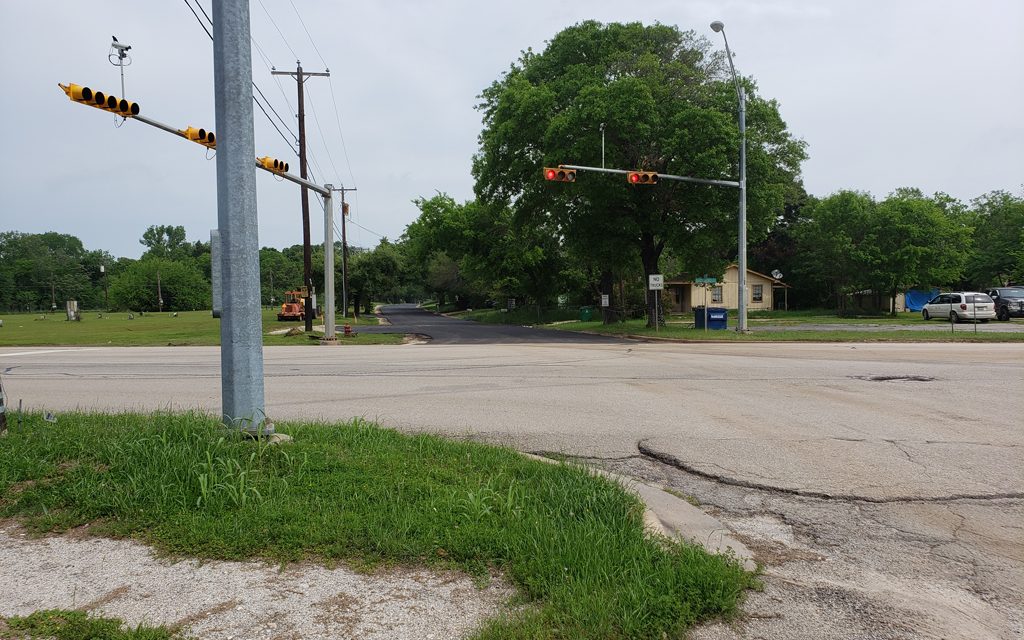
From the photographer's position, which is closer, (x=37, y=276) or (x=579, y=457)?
(x=579, y=457)

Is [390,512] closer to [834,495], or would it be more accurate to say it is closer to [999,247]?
[834,495]

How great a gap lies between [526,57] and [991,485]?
30306mm

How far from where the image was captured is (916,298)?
5297 centimetres

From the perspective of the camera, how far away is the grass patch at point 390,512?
3.27m

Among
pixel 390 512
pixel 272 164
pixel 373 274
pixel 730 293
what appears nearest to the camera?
pixel 390 512

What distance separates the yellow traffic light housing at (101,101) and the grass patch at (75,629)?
38.0 ft

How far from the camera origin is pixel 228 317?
5.50 metres

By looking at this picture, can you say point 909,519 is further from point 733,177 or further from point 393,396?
point 733,177

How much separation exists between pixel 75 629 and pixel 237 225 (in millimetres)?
3401

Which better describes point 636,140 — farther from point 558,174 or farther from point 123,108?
point 123,108

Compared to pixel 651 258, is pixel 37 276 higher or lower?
higher

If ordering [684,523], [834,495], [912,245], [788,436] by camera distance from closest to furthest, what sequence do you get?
[684,523] → [834,495] → [788,436] → [912,245]

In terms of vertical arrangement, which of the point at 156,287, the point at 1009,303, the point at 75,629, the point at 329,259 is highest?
the point at 156,287

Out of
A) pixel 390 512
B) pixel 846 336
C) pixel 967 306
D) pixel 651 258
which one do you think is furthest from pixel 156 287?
pixel 390 512
